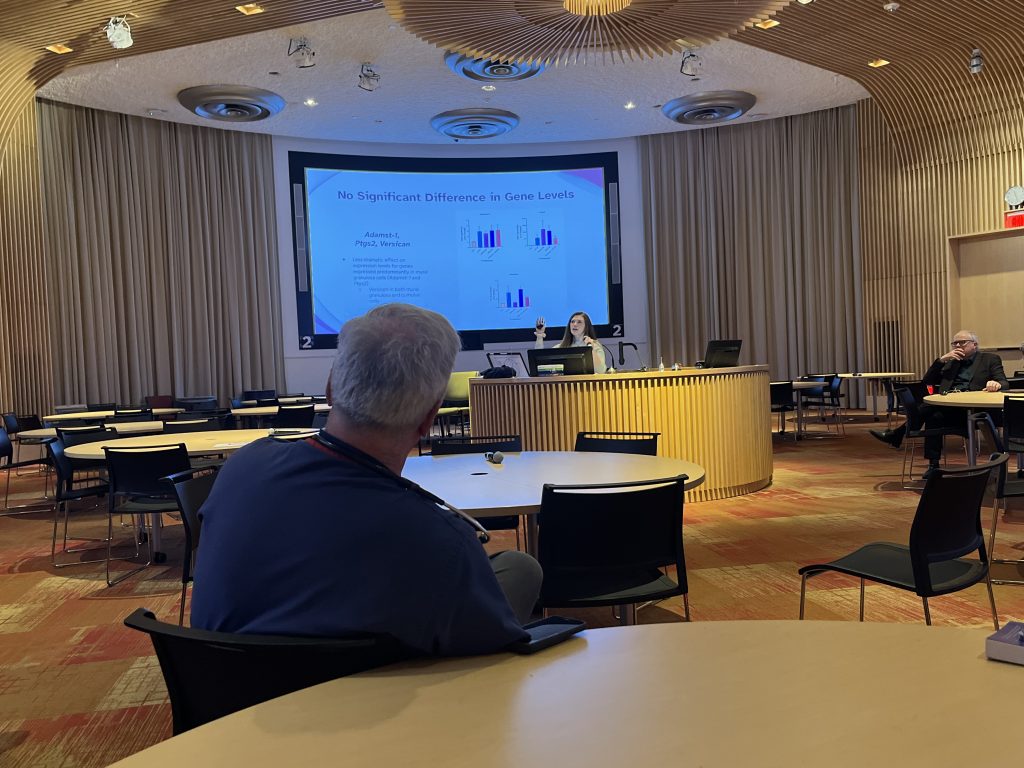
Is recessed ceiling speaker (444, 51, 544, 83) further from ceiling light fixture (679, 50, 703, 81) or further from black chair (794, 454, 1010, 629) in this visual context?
black chair (794, 454, 1010, 629)

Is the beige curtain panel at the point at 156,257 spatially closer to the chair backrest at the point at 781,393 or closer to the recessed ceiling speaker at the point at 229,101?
the recessed ceiling speaker at the point at 229,101

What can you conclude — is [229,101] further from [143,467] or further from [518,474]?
[518,474]

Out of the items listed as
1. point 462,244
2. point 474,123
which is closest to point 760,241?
point 462,244

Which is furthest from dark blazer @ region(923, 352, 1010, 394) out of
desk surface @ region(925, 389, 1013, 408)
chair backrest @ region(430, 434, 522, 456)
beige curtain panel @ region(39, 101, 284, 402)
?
beige curtain panel @ region(39, 101, 284, 402)

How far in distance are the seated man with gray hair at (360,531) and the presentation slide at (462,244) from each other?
42.0 feet

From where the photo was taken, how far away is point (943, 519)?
2.79 meters

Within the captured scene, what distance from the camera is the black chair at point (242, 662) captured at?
1257 millimetres

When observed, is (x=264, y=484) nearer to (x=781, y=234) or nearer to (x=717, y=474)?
(x=717, y=474)

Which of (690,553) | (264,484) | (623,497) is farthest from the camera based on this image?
(690,553)

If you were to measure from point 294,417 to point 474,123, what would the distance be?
24.1ft

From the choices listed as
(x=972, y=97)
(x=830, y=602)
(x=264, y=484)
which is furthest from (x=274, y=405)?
(x=972, y=97)

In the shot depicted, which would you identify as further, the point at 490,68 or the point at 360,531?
the point at 490,68

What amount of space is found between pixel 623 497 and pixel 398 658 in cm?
153

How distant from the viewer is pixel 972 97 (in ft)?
36.3
